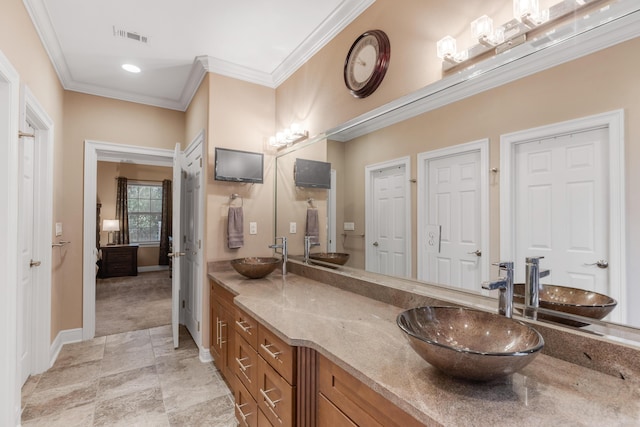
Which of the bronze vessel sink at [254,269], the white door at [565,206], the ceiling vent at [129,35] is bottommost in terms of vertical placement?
the bronze vessel sink at [254,269]

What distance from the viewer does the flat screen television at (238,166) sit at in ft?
8.95

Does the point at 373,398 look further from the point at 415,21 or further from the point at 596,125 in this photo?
the point at 415,21

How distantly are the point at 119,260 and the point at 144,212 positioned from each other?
146cm

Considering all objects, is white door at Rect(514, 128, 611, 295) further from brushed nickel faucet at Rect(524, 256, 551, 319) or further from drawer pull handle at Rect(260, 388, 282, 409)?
drawer pull handle at Rect(260, 388, 282, 409)

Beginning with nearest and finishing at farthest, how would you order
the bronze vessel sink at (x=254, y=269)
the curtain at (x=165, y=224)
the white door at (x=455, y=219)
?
the white door at (x=455, y=219), the bronze vessel sink at (x=254, y=269), the curtain at (x=165, y=224)

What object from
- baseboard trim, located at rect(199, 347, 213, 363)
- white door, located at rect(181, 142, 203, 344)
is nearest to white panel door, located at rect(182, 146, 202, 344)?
white door, located at rect(181, 142, 203, 344)

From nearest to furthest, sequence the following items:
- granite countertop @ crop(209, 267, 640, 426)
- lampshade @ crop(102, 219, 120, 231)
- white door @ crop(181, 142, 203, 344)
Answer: granite countertop @ crop(209, 267, 640, 426) → white door @ crop(181, 142, 203, 344) → lampshade @ crop(102, 219, 120, 231)

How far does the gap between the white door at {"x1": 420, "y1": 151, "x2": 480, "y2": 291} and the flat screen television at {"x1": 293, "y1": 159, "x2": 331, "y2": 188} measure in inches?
37.6

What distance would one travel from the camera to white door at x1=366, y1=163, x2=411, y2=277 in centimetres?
175

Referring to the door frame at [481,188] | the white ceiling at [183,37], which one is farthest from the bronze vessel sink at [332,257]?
the white ceiling at [183,37]

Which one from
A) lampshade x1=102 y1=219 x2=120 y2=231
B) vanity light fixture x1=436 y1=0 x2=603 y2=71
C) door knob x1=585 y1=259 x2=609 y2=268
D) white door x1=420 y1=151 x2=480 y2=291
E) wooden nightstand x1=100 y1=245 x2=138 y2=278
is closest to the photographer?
door knob x1=585 y1=259 x2=609 y2=268

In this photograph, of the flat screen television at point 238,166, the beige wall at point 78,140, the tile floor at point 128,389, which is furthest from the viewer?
the beige wall at point 78,140

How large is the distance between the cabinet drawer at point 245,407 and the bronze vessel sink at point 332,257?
1.02 meters

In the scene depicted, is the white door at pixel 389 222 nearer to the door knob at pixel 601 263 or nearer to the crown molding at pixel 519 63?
the crown molding at pixel 519 63
